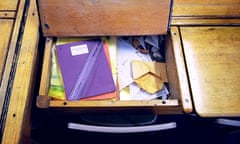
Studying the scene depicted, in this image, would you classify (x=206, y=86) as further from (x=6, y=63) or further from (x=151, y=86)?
(x=6, y=63)

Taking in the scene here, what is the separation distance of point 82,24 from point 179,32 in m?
0.35

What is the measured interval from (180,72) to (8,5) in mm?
681

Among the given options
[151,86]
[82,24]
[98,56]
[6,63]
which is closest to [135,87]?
[151,86]

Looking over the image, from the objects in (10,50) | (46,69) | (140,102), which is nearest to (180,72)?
(140,102)

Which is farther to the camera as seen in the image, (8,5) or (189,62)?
(8,5)

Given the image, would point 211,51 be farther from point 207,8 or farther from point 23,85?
point 23,85

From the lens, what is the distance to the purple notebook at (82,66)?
855 millimetres

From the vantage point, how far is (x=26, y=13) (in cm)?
94

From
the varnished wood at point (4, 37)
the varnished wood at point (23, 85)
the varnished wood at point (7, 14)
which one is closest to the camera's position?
the varnished wood at point (23, 85)

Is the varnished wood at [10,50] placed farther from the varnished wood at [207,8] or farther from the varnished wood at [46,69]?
the varnished wood at [207,8]

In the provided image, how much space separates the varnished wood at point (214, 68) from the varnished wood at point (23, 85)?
20.2 inches

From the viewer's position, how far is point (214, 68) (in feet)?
2.71

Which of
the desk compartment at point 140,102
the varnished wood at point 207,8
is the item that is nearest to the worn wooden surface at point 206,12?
the varnished wood at point 207,8

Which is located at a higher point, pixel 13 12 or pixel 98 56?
pixel 13 12
